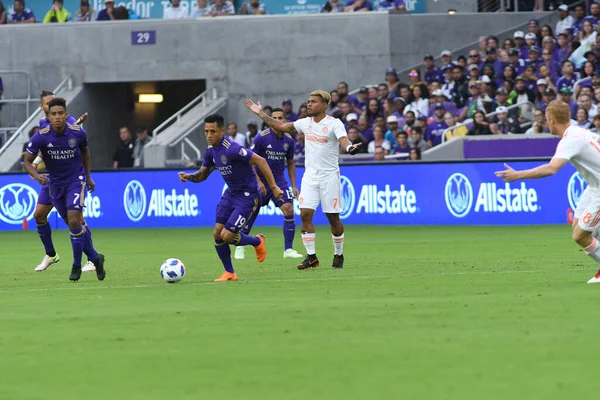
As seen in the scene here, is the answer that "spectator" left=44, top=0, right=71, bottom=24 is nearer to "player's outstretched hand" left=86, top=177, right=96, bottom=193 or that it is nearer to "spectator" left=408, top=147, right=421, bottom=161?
"spectator" left=408, top=147, right=421, bottom=161

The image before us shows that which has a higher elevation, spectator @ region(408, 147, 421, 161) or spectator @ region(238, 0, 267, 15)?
spectator @ region(238, 0, 267, 15)

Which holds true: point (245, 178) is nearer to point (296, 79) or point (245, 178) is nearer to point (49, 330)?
point (49, 330)

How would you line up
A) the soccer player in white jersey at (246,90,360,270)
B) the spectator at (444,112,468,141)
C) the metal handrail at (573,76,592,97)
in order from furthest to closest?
1. the spectator at (444,112,468,141)
2. the metal handrail at (573,76,592,97)
3. the soccer player in white jersey at (246,90,360,270)

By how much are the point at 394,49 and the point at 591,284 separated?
24831 millimetres

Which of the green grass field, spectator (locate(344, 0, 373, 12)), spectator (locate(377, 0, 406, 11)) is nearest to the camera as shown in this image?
the green grass field

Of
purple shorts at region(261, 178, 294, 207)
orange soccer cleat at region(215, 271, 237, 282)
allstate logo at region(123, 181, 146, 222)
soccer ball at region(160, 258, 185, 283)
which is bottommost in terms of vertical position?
allstate logo at region(123, 181, 146, 222)

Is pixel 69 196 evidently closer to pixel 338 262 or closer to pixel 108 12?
pixel 338 262

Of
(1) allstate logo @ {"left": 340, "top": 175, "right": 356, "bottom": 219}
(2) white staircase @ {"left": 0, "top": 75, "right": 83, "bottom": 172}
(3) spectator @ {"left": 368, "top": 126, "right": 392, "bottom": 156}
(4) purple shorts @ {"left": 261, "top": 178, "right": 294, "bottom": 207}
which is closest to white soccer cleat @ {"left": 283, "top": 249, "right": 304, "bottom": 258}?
(4) purple shorts @ {"left": 261, "top": 178, "right": 294, "bottom": 207}

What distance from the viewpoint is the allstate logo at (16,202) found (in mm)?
29844

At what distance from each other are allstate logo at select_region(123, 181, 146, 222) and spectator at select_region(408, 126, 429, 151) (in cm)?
670

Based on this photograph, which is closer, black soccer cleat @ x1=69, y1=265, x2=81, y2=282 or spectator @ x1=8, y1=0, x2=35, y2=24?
black soccer cleat @ x1=69, y1=265, x2=81, y2=282

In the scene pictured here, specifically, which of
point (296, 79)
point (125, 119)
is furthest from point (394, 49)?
point (125, 119)

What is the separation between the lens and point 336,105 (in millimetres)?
33469

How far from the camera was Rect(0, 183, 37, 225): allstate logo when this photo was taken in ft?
97.9
